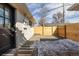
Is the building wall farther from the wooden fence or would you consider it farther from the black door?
the wooden fence

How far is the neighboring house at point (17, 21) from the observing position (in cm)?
360

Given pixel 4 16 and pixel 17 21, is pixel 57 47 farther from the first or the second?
pixel 4 16

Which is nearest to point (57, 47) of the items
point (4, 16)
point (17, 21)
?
point (17, 21)

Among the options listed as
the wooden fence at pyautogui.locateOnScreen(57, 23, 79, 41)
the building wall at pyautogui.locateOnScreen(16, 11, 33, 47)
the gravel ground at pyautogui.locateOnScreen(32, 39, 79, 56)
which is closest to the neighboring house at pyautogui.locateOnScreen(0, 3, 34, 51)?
the building wall at pyautogui.locateOnScreen(16, 11, 33, 47)

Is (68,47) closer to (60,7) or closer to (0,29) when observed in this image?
(60,7)

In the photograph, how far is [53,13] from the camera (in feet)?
11.9

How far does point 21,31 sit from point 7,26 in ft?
1.05

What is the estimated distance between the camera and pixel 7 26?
11.9 ft

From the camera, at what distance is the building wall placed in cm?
368

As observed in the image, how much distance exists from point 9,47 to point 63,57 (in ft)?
3.88

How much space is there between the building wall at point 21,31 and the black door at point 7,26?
9 centimetres

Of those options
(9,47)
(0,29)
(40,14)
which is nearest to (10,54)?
(9,47)

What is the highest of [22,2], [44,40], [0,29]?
[22,2]

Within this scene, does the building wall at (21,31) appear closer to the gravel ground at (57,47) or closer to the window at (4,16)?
the window at (4,16)
